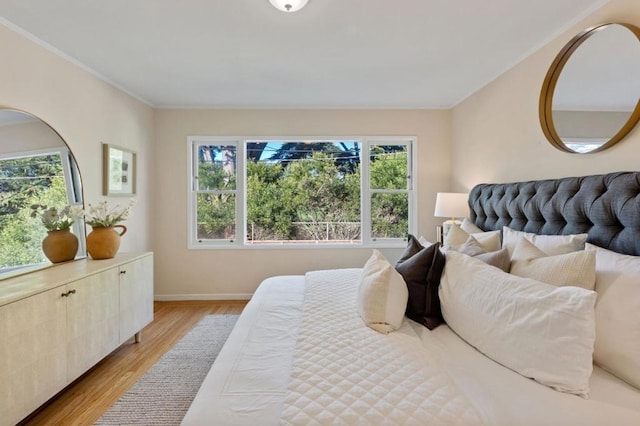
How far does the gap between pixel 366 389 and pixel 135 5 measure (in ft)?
7.74

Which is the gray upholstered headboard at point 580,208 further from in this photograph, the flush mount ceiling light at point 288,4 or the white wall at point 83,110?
the white wall at point 83,110

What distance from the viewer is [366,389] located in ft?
3.21

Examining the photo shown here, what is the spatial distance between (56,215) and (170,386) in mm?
1528

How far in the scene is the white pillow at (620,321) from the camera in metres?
1.04

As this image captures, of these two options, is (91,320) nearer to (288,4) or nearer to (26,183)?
(26,183)

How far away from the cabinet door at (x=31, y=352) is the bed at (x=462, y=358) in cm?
108

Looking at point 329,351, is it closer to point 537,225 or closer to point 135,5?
point 537,225

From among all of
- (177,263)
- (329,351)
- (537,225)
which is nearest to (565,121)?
(537,225)

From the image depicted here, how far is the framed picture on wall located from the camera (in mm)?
2811

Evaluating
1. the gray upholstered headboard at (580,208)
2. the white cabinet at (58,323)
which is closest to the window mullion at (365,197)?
the gray upholstered headboard at (580,208)

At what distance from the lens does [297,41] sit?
2.15 metres

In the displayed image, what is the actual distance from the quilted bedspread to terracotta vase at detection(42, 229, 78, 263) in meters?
1.99

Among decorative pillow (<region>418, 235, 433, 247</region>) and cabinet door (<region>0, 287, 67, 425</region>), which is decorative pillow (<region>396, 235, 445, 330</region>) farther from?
cabinet door (<region>0, 287, 67, 425</region>)

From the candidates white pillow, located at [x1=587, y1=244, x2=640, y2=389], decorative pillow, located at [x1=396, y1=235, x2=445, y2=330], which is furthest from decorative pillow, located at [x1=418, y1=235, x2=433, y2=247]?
white pillow, located at [x1=587, y1=244, x2=640, y2=389]
